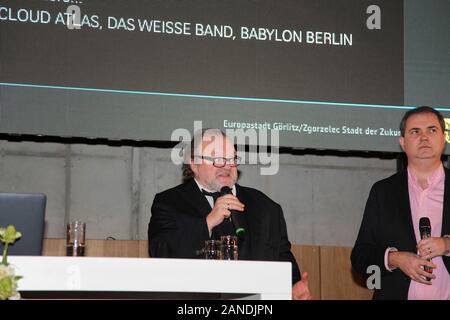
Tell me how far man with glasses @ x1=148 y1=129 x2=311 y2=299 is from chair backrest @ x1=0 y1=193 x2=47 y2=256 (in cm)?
75

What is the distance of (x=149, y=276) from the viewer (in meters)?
2.29

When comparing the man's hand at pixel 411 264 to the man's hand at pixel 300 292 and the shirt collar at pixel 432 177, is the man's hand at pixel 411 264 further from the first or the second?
the man's hand at pixel 300 292

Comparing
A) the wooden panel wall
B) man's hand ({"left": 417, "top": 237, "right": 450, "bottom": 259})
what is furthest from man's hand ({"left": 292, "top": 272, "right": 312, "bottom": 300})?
the wooden panel wall

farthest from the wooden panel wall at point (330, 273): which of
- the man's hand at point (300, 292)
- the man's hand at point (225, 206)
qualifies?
the man's hand at point (300, 292)

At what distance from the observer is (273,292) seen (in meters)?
2.38

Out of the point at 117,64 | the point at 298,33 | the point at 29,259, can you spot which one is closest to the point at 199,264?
the point at 29,259

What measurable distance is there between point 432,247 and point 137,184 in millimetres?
2661

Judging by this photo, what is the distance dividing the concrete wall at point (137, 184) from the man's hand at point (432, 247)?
8.07 ft

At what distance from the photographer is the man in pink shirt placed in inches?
137

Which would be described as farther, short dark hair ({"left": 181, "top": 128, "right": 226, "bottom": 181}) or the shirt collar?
the shirt collar

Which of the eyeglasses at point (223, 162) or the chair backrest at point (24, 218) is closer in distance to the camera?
the chair backrest at point (24, 218)

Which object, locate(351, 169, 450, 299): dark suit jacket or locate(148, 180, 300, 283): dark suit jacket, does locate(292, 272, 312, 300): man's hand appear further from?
locate(351, 169, 450, 299): dark suit jacket

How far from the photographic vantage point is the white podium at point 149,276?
2.22 metres
